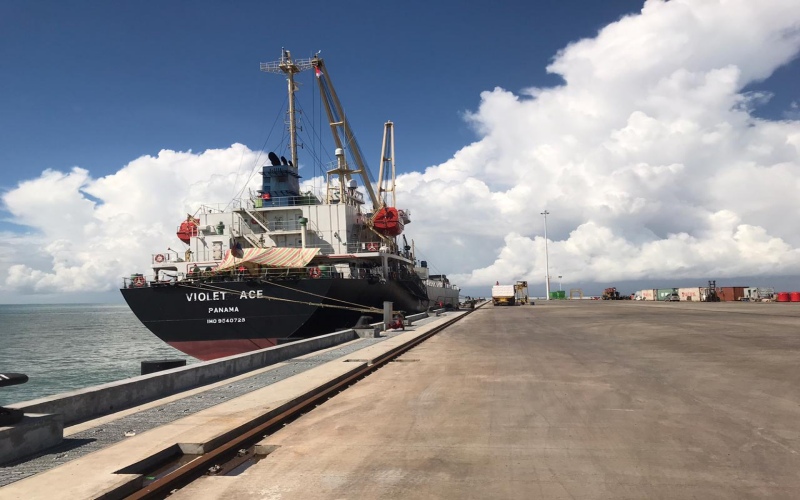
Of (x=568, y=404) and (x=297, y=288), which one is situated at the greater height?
(x=297, y=288)

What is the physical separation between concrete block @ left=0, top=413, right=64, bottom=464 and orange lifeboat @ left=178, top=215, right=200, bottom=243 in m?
29.3

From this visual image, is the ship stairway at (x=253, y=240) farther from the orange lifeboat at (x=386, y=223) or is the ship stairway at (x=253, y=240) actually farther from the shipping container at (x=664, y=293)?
the shipping container at (x=664, y=293)

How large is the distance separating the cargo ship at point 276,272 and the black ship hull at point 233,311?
50 mm

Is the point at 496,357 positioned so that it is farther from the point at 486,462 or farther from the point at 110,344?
the point at 110,344

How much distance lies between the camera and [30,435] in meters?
6.27

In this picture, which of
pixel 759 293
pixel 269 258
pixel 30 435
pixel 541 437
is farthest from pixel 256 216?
pixel 759 293

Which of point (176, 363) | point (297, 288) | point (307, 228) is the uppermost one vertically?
point (307, 228)

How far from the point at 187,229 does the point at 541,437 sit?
110ft

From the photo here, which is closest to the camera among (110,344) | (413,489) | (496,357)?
(413,489)

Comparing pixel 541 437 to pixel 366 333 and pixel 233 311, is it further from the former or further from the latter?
pixel 233 311

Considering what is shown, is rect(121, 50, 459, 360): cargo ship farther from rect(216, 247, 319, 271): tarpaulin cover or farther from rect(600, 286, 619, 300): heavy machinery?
rect(600, 286, 619, 300): heavy machinery

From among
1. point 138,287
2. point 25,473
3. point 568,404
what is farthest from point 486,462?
point 138,287

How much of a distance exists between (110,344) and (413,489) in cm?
5428

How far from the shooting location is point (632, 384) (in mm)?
11133
